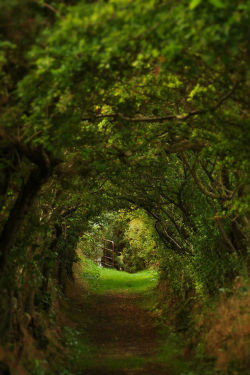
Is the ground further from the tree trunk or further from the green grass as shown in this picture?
the tree trunk

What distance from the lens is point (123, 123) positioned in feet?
34.9

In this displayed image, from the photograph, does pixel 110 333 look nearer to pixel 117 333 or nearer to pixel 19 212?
pixel 117 333

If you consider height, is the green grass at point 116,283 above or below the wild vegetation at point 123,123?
above

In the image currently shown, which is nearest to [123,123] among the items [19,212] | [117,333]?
[19,212]

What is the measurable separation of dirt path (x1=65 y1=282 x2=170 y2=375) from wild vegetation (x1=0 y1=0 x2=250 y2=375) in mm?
787

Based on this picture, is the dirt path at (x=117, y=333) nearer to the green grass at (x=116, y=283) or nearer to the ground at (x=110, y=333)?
the ground at (x=110, y=333)

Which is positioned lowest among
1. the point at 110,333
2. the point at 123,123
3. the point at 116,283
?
the point at 110,333

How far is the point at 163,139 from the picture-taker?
11602 mm

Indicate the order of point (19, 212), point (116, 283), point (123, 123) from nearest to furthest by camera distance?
point (19, 212) → point (123, 123) → point (116, 283)

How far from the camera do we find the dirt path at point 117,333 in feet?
37.7

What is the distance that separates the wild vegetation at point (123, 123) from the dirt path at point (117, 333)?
31.0 inches

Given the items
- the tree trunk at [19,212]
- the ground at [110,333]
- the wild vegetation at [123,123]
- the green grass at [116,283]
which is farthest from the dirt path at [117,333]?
the green grass at [116,283]

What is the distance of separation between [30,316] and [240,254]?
18.3 ft

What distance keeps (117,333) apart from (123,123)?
8.05m
